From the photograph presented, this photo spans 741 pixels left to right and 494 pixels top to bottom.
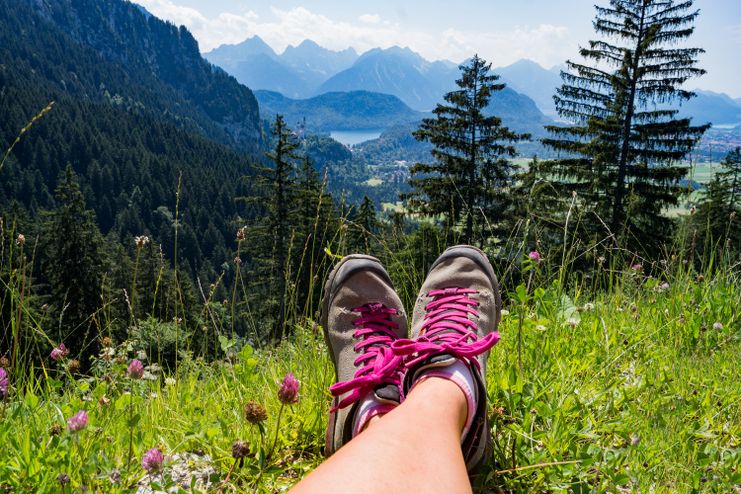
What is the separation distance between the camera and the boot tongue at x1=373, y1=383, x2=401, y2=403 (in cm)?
134

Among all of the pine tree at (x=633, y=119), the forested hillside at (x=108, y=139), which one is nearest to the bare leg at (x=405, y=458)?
the pine tree at (x=633, y=119)

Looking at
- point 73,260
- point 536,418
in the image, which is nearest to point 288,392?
point 536,418

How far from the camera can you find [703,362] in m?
1.70

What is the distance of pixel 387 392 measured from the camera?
1356 millimetres

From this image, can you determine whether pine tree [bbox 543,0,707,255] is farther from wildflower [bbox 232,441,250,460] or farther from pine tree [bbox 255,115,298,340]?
wildflower [bbox 232,441,250,460]

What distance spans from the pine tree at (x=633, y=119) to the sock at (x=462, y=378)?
47.3 ft

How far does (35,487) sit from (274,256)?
20.2 m

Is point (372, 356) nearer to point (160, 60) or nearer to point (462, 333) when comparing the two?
point (462, 333)

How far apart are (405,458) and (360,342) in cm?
83

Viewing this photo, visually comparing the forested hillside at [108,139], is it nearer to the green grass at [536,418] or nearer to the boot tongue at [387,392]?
the green grass at [536,418]

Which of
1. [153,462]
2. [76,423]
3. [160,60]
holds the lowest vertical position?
[153,462]

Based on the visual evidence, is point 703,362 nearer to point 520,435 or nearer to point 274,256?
point 520,435

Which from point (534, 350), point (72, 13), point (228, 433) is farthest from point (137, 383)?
point (72, 13)

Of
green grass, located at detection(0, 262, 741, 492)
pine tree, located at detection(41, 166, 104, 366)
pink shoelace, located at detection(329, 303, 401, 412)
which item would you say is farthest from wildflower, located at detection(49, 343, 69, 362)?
pine tree, located at detection(41, 166, 104, 366)
